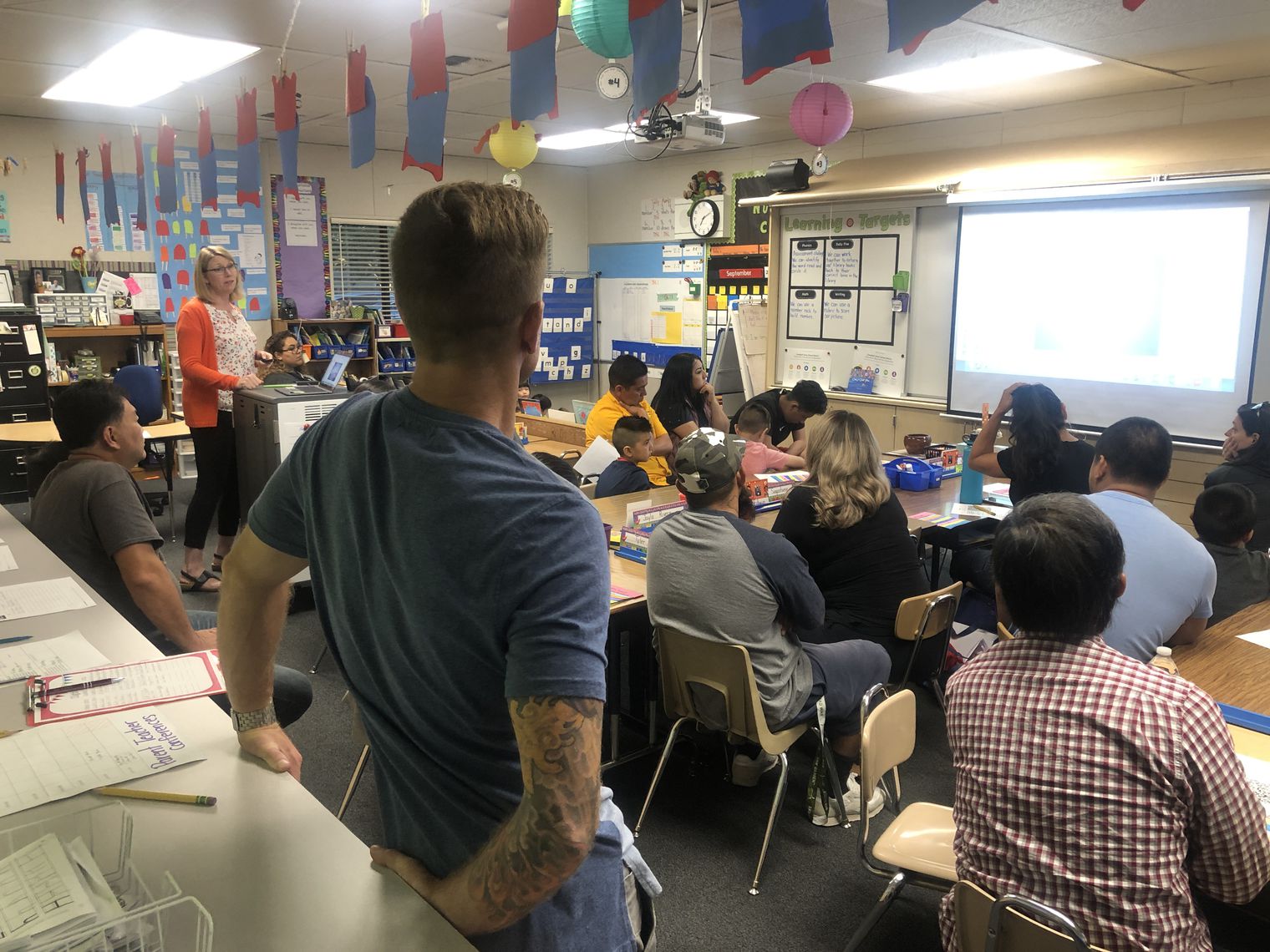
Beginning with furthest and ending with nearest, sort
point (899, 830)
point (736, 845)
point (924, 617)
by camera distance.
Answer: point (924, 617)
point (736, 845)
point (899, 830)

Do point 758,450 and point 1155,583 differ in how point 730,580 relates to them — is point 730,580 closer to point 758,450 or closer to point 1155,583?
point 1155,583

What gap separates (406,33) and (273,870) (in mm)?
4034

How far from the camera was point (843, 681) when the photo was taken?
104 inches

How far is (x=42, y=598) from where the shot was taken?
211 cm

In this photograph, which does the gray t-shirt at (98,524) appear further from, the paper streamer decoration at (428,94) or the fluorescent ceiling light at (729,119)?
the fluorescent ceiling light at (729,119)

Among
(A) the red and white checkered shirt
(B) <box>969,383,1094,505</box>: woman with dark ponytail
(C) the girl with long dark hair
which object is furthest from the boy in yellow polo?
(A) the red and white checkered shirt

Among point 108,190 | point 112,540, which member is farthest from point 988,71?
point 108,190

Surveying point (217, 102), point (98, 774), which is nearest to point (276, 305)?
point (217, 102)

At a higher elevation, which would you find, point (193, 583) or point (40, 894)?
point (40, 894)

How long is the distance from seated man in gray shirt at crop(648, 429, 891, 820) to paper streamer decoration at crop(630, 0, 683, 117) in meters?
0.86

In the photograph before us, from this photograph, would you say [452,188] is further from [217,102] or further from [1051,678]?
[217,102]

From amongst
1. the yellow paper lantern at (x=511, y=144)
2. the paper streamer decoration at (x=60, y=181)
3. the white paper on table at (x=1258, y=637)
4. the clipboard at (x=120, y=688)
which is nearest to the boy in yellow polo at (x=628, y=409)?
the yellow paper lantern at (x=511, y=144)

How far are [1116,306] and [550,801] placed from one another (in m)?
5.53

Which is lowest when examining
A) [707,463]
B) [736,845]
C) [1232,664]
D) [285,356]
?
[736,845]
